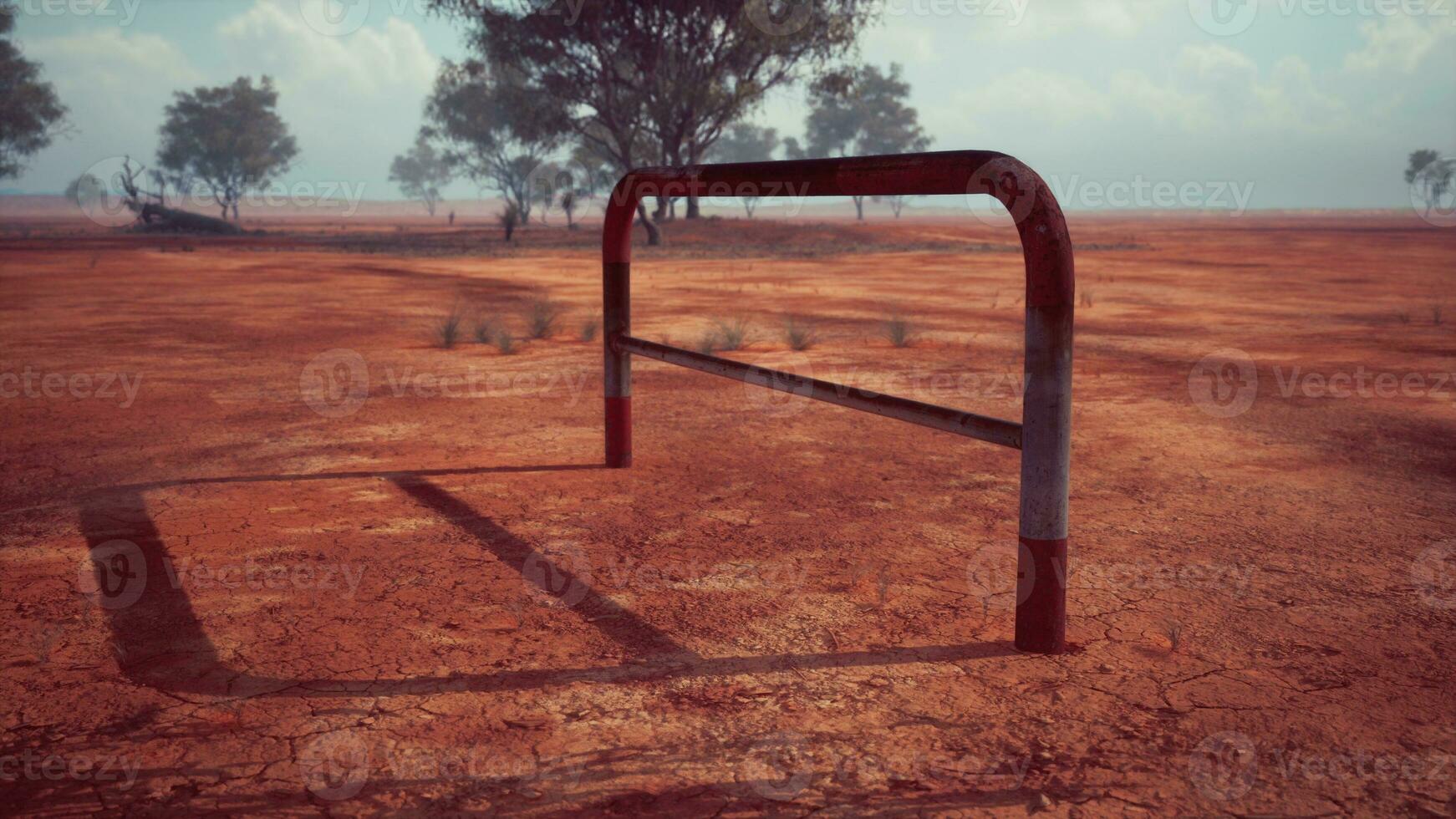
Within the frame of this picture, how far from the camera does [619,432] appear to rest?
455 centimetres

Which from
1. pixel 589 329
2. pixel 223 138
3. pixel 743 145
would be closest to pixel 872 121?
pixel 743 145

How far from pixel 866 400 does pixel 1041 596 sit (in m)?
0.74

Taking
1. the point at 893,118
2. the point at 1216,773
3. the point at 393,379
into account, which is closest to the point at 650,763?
the point at 1216,773

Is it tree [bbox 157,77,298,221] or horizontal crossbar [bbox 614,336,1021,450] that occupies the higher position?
tree [bbox 157,77,298,221]

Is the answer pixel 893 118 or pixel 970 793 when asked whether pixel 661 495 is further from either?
pixel 893 118

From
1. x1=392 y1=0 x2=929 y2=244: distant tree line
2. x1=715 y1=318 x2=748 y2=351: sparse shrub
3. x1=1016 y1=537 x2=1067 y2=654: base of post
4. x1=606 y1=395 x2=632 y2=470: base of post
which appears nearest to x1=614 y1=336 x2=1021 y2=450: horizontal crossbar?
x1=1016 y1=537 x2=1067 y2=654: base of post

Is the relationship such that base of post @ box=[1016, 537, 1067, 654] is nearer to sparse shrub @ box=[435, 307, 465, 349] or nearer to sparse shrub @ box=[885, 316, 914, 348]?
sparse shrub @ box=[885, 316, 914, 348]

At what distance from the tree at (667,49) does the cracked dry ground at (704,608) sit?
22090 mm

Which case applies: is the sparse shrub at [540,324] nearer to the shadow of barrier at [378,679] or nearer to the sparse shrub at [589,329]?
the sparse shrub at [589,329]

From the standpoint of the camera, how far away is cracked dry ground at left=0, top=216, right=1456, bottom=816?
2021mm

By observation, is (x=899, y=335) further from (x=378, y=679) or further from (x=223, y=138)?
(x=223, y=138)

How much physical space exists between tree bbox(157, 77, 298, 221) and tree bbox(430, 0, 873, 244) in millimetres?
43444

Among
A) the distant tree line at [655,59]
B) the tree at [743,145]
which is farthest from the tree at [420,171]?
the distant tree line at [655,59]

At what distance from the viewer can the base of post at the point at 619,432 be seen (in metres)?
4.52
